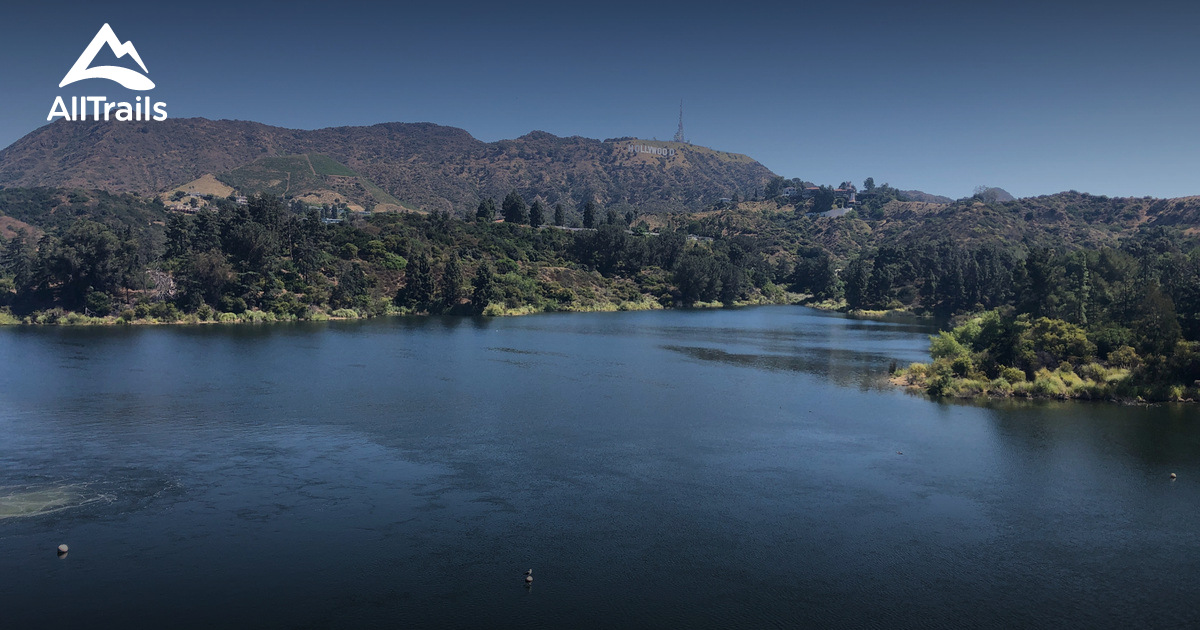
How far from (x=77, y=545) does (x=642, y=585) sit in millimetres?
18940

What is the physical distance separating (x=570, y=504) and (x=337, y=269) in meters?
95.4

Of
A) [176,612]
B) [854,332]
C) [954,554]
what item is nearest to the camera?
[176,612]

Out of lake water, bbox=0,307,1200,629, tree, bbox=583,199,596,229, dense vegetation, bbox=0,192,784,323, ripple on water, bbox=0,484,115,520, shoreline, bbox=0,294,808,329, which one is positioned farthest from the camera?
tree, bbox=583,199,596,229

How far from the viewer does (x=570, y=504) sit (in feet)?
96.0

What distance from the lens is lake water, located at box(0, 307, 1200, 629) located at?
21.6m

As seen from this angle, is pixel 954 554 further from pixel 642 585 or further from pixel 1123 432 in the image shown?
pixel 1123 432

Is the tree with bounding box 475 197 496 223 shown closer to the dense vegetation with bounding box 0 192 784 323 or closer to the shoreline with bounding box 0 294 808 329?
the dense vegetation with bounding box 0 192 784 323

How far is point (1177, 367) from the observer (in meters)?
50.2

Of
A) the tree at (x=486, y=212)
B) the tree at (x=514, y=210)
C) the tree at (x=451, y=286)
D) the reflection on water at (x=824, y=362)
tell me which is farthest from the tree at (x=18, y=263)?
the tree at (x=514, y=210)

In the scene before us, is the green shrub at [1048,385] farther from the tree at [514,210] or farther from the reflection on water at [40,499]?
the tree at [514,210]

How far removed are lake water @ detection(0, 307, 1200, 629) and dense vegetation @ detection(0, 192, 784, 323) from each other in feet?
124

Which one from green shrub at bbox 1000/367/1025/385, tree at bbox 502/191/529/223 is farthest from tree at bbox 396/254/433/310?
green shrub at bbox 1000/367/1025/385

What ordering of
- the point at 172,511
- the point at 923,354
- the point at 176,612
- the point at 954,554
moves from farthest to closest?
the point at 923,354 → the point at 172,511 → the point at 954,554 → the point at 176,612

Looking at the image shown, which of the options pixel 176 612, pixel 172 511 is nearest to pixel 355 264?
pixel 172 511
